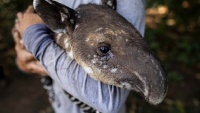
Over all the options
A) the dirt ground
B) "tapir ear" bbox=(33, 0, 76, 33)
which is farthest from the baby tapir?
the dirt ground

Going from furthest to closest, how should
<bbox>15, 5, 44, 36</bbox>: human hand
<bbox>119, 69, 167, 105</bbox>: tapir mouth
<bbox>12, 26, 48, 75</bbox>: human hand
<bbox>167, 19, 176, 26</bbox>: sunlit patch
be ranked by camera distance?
<bbox>167, 19, 176, 26</bbox>: sunlit patch < <bbox>12, 26, 48, 75</bbox>: human hand < <bbox>15, 5, 44, 36</bbox>: human hand < <bbox>119, 69, 167, 105</bbox>: tapir mouth

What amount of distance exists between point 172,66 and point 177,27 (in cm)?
39

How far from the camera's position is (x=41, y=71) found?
1760 millimetres

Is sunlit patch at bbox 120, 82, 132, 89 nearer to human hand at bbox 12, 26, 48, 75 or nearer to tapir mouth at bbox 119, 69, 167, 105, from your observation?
tapir mouth at bbox 119, 69, 167, 105

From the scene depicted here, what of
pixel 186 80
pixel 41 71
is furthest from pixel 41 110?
pixel 41 71

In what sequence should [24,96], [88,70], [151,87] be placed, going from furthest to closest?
[24,96], [88,70], [151,87]

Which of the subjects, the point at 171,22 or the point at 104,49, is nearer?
the point at 104,49

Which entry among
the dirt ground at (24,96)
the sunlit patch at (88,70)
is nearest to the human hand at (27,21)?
the sunlit patch at (88,70)

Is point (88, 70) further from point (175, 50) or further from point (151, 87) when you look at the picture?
point (175, 50)

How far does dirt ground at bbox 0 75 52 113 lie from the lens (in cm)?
350

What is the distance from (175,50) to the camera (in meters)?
3.88

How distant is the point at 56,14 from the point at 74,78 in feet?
0.74

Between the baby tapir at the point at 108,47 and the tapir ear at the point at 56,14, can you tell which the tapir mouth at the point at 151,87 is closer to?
the baby tapir at the point at 108,47

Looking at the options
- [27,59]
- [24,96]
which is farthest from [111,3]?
[24,96]
